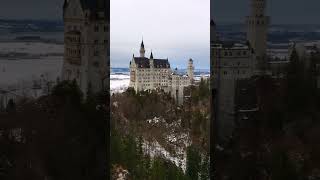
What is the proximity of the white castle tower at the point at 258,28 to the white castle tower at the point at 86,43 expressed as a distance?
6.54 ft

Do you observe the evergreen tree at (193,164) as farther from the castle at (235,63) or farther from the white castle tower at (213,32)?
the white castle tower at (213,32)

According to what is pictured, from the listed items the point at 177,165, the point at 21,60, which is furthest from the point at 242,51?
the point at 177,165

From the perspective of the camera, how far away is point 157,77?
10.5 m

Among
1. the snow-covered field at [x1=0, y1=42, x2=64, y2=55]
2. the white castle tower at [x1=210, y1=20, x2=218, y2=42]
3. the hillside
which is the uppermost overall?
the white castle tower at [x1=210, y1=20, x2=218, y2=42]

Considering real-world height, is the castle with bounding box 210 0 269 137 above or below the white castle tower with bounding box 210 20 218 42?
below

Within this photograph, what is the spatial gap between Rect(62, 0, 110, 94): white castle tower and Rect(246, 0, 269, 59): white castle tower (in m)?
1.99

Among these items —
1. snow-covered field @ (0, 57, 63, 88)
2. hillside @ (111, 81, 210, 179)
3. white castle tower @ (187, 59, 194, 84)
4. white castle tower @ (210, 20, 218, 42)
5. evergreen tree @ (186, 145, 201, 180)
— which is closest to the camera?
snow-covered field @ (0, 57, 63, 88)

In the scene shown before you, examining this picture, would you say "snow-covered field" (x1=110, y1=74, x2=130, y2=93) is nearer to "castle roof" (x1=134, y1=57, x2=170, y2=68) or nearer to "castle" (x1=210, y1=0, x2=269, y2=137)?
"castle roof" (x1=134, y1=57, x2=170, y2=68)

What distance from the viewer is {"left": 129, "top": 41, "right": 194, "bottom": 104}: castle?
999 centimetres

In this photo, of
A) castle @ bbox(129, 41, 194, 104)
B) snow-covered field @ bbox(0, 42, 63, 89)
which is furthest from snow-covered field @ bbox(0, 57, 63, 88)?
castle @ bbox(129, 41, 194, 104)

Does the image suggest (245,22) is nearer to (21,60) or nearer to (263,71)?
(263,71)

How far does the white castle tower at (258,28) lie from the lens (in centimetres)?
614

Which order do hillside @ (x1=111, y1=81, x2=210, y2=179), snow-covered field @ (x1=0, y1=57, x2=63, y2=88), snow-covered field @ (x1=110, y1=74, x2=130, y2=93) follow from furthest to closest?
snow-covered field @ (x1=110, y1=74, x2=130, y2=93)
hillside @ (x1=111, y1=81, x2=210, y2=179)
snow-covered field @ (x1=0, y1=57, x2=63, y2=88)

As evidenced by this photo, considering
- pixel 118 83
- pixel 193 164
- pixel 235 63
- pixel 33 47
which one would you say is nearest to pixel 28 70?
pixel 33 47
